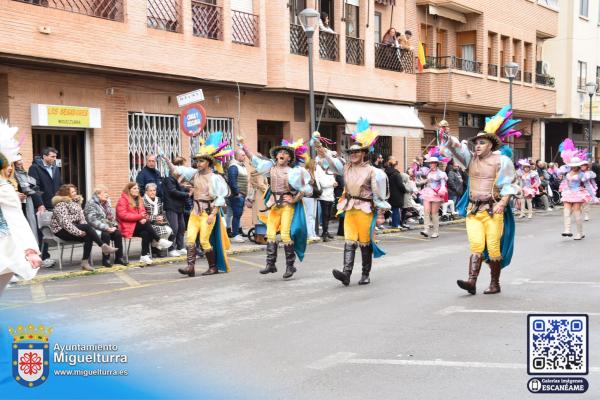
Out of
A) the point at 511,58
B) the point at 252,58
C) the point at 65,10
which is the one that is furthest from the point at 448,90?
the point at 65,10

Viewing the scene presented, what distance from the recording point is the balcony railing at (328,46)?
76.7 feet

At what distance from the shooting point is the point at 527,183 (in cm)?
2517

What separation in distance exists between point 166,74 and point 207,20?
7.71 feet

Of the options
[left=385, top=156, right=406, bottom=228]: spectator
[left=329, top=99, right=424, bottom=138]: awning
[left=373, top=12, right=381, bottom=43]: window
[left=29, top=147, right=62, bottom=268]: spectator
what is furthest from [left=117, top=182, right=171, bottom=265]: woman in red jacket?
[left=373, top=12, right=381, bottom=43]: window

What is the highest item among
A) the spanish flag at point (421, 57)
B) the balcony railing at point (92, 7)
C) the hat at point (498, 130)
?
the spanish flag at point (421, 57)

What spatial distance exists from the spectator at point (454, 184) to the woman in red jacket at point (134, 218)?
10.9m

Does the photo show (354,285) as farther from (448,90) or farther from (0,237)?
(448,90)

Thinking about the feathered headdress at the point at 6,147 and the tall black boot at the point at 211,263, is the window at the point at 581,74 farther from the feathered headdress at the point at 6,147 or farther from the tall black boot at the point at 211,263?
the feathered headdress at the point at 6,147

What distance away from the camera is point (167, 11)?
18.7 m

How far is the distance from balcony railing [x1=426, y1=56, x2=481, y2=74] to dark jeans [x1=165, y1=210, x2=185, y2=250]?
17.0 metres

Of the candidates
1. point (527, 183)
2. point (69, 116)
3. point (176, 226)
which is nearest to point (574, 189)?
point (176, 226)

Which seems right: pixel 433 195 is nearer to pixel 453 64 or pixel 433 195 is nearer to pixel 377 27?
pixel 377 27

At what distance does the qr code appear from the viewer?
17.6ft

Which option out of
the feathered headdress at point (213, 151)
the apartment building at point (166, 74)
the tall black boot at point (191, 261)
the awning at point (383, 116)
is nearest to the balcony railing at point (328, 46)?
the apartment building at point (166, 74)
